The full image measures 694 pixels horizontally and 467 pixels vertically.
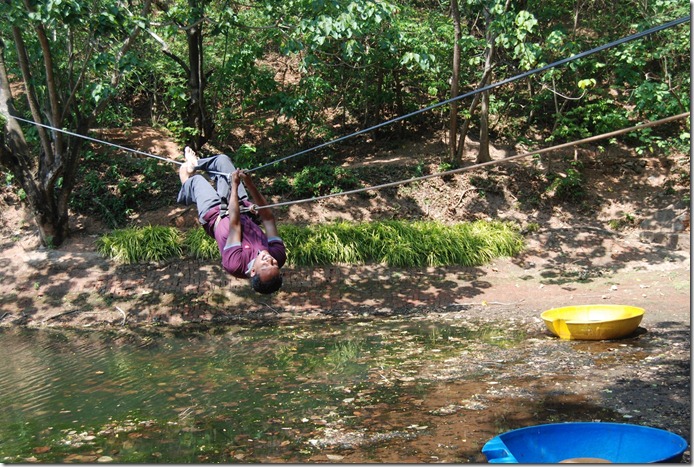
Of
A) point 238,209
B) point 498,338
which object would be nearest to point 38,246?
point 238,209

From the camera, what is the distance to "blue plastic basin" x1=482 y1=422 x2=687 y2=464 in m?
3.78

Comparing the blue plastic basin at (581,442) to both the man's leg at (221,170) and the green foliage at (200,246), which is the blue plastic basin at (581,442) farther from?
the green foliage at (200,246)

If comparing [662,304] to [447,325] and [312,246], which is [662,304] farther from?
[312,246]

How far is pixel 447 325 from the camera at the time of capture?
887 cm

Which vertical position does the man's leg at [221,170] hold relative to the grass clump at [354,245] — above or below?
above

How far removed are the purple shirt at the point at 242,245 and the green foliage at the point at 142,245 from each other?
4.85 m

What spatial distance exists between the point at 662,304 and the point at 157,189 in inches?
362

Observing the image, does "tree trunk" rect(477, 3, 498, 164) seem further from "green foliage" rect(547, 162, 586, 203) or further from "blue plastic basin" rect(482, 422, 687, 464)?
"blue plastic basin" rect(482, 422, 687, 464)

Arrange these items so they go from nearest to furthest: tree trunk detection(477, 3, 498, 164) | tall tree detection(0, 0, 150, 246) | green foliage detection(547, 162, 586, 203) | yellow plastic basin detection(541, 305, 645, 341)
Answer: yellow plastic basin detection(541, 305, 645, 341)
tall tree detection(0, 0, 150, 246)
tree trunk detection(477, 3, 498, 164)
green foliage detection(547, 162, 586, 203)

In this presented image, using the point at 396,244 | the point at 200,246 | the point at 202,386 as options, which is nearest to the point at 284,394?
the point at 202,386

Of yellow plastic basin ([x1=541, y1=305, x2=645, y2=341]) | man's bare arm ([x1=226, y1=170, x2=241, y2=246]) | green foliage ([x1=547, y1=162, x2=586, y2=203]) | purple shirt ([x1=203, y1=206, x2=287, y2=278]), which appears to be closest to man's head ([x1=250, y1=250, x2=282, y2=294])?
purple shirt ([x1=203, y1=206, x2=287, y2=278])

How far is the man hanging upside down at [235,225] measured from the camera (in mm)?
5671

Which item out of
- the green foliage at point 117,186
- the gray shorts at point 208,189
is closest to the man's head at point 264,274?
the gray shorts at point 208,189

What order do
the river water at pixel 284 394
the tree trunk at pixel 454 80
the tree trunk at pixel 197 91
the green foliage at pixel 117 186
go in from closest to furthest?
1. the river water at pixel 284 394
2. the tree trunk at pixel 454 80
3. the green foliage at pixel 117 186
4. the tree trunk at pixel 197 91
